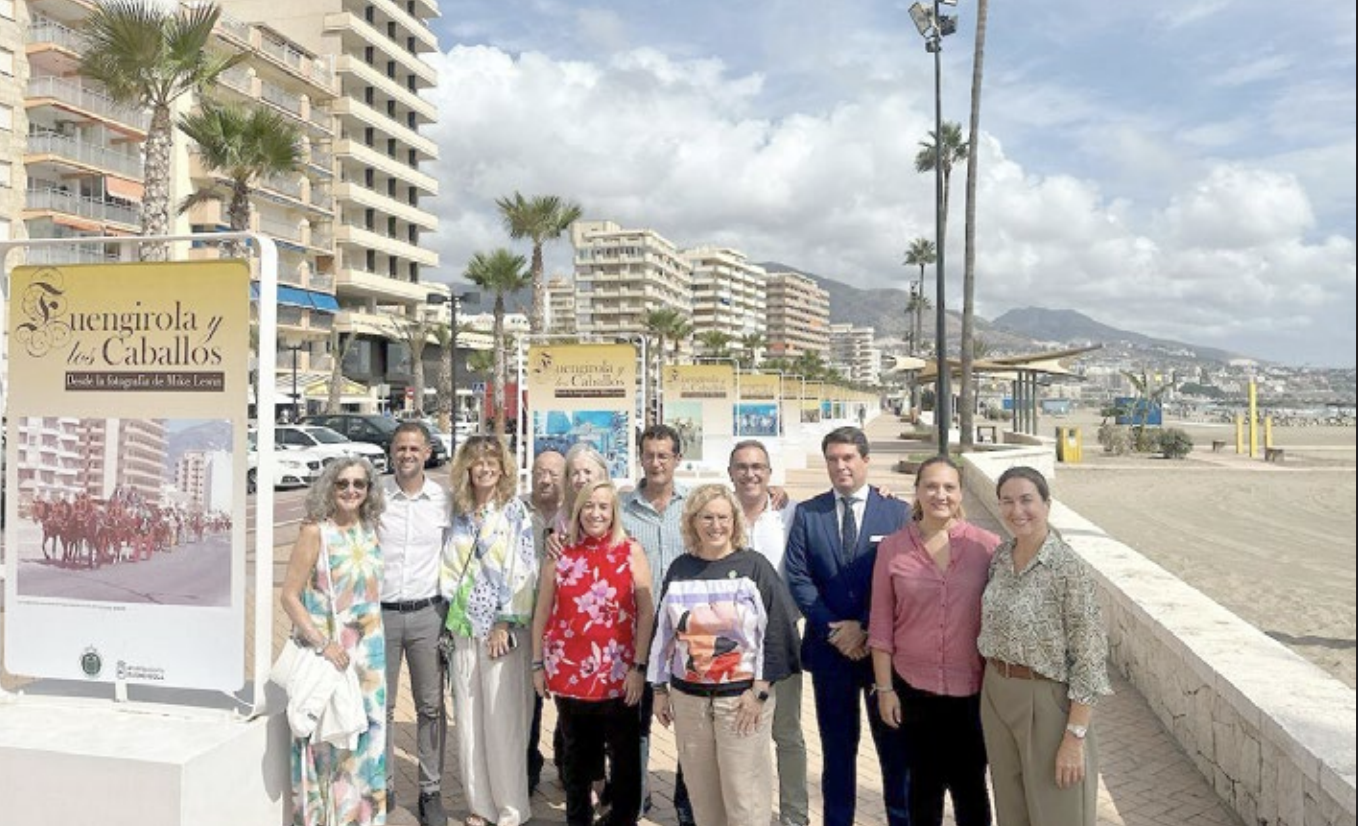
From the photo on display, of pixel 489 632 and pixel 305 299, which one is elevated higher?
pixel 305 299

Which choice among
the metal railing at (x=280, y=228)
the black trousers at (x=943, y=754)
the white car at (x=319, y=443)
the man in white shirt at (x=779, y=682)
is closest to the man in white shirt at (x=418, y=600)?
the man in white shirt at (x=779, y=682)

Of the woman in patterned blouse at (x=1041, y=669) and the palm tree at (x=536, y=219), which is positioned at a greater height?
the palm tree at (x=536, y=219)

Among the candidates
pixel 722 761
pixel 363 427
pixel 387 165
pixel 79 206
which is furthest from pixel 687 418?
pixel 387 165

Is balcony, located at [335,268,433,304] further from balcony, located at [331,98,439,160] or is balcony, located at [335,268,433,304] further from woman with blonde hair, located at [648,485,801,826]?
woman with blonde hair, located at [648,485,801,826]

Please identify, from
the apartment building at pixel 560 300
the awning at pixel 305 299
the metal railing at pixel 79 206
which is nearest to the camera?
the metal railing at pixel 79 206

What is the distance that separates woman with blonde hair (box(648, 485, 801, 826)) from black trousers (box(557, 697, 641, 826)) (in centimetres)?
28

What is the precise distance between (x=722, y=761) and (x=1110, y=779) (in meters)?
2.30

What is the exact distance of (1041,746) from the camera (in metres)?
2.99

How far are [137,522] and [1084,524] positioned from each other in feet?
25.7

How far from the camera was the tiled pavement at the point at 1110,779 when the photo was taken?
406cm

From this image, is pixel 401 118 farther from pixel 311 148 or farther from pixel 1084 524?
pixel 1084 524

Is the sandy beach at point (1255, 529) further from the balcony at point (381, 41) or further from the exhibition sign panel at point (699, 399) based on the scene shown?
the balcony at point (381, 41)

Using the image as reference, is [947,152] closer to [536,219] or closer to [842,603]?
[536,219]

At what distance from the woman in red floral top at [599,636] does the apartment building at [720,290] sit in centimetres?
12623
